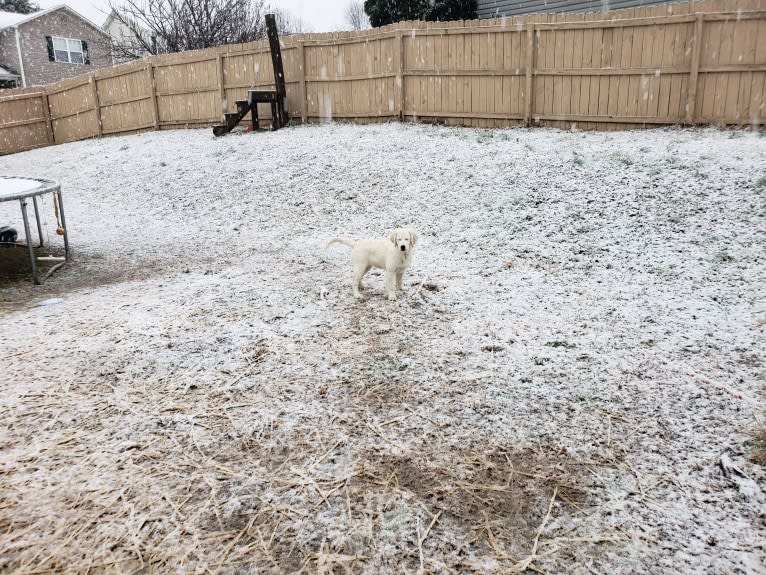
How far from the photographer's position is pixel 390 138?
1113cm

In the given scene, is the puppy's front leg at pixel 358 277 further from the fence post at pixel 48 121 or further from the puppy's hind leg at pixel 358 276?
the fence post at pixel 48 121

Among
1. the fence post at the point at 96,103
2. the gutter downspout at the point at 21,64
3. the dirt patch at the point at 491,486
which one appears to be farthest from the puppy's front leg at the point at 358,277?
the gutter downspout at the point at 21,64

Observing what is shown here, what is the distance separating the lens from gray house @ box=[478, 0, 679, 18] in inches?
599

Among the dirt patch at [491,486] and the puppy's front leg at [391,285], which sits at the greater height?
the puppy's front leg at [391,285]

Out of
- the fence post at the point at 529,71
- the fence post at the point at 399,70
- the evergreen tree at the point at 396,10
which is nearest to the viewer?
the fence post at the point at 529,71

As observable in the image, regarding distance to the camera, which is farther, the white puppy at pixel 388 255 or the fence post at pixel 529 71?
the fence post at pixel 529 71

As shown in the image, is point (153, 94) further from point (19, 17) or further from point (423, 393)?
point (19, 17)

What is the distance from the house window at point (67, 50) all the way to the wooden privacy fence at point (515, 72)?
21.1 metres

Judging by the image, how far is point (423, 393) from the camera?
3.42m

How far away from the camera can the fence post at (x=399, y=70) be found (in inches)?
468

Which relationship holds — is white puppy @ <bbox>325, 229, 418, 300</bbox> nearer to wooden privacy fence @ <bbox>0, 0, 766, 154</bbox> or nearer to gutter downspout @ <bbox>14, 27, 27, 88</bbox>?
wooden privacy fence @ <bbox>0, 0, 766, 154</bbox>

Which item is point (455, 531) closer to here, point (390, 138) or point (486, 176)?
point (486, 176)

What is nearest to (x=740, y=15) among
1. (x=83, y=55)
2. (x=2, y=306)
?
(x=2, y=306)

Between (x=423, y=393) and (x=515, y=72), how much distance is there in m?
9.33
